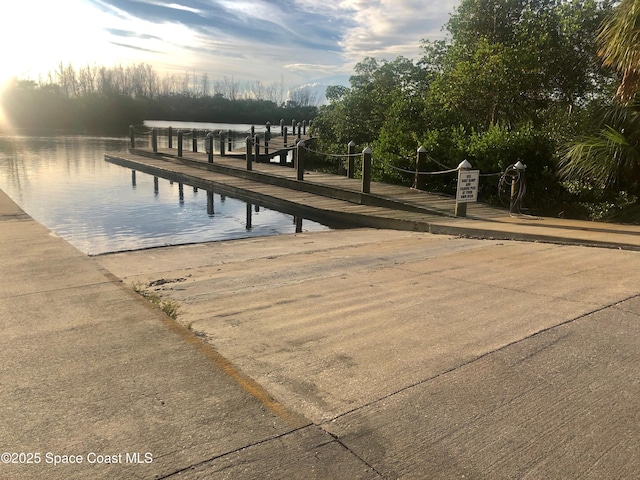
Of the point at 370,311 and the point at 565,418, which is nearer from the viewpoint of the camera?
the point at 565,418

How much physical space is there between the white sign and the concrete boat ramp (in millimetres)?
4131

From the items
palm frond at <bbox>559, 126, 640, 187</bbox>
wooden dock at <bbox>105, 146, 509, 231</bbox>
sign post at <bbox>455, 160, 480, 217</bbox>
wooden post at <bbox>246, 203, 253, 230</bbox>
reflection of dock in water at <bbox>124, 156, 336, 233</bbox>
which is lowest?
wooden post at <bbox>246, 203, 253, 230</bbox>

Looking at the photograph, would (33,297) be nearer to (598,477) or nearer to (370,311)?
(370,311)

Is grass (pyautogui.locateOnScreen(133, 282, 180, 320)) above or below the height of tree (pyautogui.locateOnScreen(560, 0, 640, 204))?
below

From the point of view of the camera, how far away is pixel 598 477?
200 centimetres

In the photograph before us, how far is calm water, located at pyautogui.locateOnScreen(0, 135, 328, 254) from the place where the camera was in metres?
9.23

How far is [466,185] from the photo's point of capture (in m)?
9.40

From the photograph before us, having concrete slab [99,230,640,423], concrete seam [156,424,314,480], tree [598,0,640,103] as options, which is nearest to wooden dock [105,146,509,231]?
tree [598,0,640,103]

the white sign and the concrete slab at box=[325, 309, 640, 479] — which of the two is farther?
the white sign

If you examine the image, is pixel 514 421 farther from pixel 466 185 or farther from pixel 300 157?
pixel 300 157

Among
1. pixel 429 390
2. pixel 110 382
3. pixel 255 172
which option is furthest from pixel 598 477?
pixel 255 172

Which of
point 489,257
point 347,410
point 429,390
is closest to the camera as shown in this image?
point 347,410

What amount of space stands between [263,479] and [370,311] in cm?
211

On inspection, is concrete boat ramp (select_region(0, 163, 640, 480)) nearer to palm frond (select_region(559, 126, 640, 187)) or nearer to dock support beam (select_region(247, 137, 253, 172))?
palm frond (select_region(559, 126, 640, 187))
